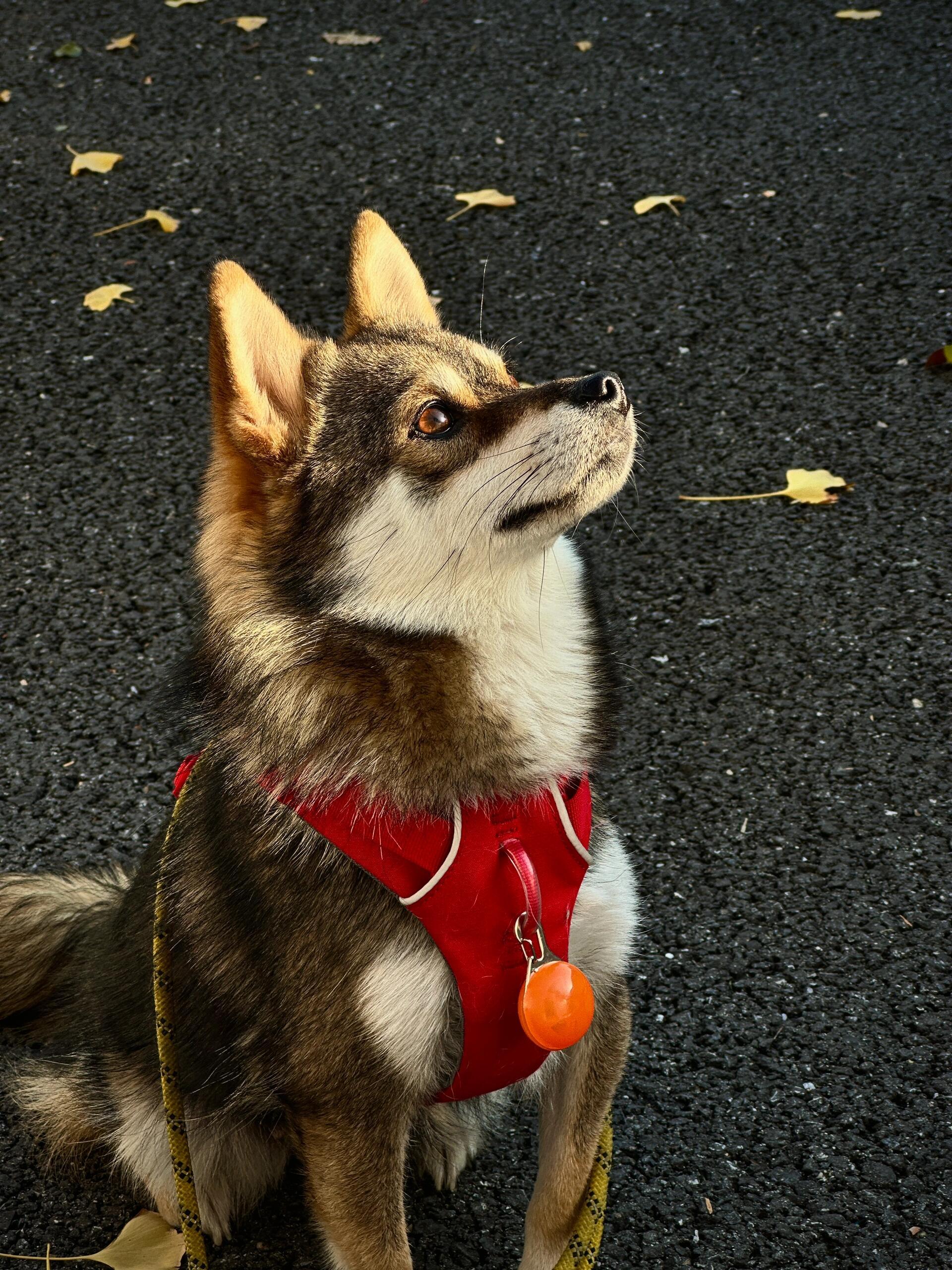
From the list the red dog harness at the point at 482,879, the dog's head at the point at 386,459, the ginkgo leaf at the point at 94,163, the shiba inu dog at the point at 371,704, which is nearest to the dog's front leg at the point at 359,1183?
the shiba inu dog at the point at 371,704

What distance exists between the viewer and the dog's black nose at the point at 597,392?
6.80 ft

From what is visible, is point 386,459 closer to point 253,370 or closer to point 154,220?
point 253,370

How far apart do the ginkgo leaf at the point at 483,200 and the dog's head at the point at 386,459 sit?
11.8 ft

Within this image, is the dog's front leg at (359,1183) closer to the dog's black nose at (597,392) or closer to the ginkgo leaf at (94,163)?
the dog's black nose at (597,392)

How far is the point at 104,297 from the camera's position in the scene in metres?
5.22

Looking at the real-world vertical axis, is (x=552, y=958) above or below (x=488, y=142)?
above

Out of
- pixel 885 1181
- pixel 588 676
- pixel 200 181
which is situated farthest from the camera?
pixel 200 181

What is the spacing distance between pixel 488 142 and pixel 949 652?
12.1ft

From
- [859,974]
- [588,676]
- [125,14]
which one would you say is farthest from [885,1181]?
[125,14]

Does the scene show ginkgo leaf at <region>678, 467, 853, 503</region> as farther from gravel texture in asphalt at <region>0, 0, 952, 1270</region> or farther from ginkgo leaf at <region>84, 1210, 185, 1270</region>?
ginkgo leaf at <region>84, 1210, 185, 1270</region>

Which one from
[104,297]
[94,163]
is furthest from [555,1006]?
[94,163]

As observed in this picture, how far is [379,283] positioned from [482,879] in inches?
46.7

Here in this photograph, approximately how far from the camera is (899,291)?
5.04 meters

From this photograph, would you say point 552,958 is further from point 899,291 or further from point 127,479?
point 899,291
